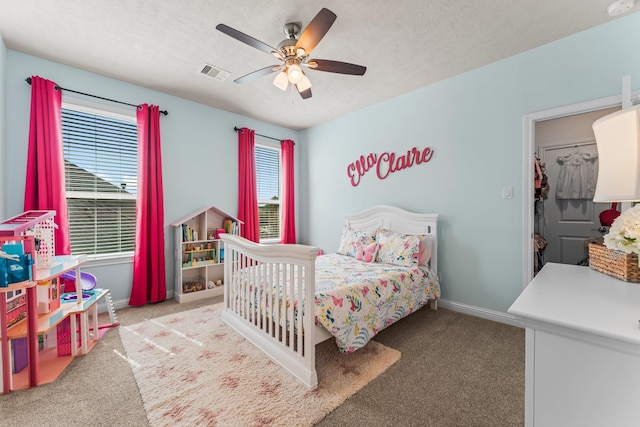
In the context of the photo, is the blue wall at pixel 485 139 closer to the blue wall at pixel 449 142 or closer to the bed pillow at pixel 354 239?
the blue wall at pixel 449 142

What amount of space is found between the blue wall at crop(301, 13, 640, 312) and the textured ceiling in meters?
0.18

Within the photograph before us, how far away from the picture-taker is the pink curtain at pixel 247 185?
13.5 ft

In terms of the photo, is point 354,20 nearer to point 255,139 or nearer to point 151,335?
point 255,139

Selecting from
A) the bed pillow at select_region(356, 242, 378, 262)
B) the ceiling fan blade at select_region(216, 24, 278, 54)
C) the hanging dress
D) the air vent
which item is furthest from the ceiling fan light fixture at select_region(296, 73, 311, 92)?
the hanging dress

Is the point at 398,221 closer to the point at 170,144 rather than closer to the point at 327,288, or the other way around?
the point at 327,288

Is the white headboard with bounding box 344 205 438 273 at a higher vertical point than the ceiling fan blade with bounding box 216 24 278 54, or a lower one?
lower

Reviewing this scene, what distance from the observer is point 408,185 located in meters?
3.45

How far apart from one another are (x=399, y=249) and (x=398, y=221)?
1.78 feet

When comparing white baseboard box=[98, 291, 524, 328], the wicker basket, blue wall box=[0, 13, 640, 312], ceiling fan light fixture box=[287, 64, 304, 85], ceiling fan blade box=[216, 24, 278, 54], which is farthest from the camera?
white baseboard box=[98, 291, 524, 328]

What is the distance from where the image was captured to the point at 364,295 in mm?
2133

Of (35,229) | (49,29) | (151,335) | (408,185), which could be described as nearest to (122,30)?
(49,29)

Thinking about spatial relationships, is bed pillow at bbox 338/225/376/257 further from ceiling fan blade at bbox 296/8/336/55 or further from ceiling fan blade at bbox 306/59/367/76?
ceiling fan blade at bbox 296/8/336/55

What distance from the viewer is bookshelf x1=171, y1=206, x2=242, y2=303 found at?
11.1 ft

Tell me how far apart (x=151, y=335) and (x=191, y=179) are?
6.64 feet
